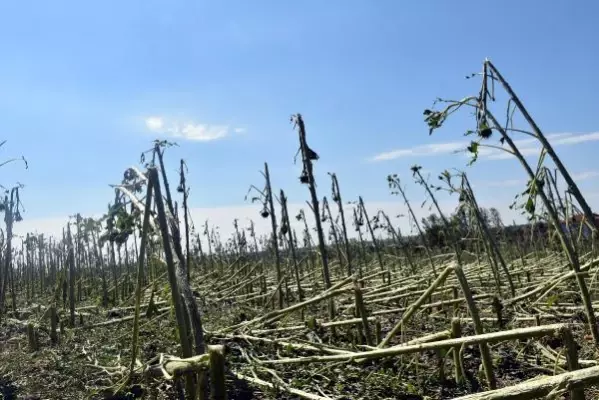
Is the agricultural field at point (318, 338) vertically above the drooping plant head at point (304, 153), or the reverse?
the drooping plant head at point (304, 153)

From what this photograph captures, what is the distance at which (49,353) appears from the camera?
17.6 feet

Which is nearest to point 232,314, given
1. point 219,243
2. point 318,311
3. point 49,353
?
point 318,311

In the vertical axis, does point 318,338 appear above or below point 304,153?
below

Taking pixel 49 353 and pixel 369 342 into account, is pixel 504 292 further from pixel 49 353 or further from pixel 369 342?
pixel 49 353

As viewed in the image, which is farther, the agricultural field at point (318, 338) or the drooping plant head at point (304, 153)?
the drooping plant head at point (304, 153)

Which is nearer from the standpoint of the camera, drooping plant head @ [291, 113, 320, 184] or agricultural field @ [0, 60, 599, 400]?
agricultural field @ [0, 60, 599, 400]

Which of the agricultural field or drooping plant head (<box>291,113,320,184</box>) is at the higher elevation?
drooping plant head (<box>291,113,320,184</box>)

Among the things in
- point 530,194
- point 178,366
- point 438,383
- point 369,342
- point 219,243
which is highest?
point 219,243

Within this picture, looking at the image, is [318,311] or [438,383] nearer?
[438,383]

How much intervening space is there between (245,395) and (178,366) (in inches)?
81.8

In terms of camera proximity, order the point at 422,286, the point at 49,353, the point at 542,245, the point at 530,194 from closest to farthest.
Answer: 1. the point at 530,194
2. the point at 49,353
3. the point at 422,286
4. the point at 542,245

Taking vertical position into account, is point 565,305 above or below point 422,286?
below

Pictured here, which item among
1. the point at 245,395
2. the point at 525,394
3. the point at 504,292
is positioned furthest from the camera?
the point at 504,292

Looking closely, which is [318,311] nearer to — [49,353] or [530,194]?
[49,353]
